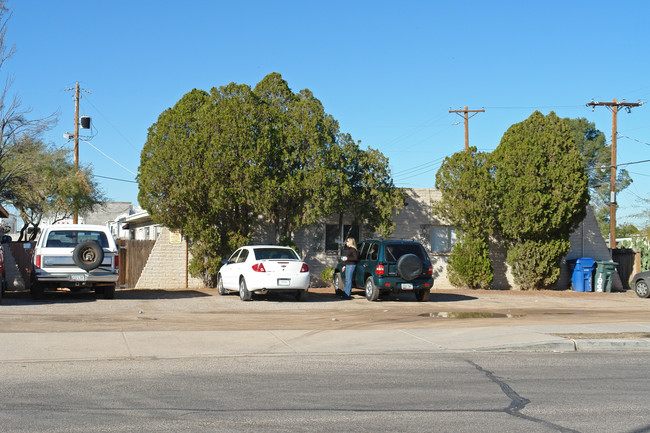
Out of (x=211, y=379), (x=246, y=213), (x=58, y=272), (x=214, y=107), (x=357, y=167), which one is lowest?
(x=211, y=379)

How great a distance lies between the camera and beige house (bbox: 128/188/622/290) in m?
24.7

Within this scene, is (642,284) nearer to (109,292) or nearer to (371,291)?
(371,291)

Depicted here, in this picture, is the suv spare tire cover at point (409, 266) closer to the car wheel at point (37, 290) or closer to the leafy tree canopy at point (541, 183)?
the leafy tree canopy at point (541, 183)

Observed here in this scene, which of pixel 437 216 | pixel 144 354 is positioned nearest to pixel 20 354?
pixel 144 354

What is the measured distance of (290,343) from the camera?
1148 centimetres

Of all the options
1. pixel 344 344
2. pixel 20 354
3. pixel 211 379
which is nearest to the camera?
pixel 211 379

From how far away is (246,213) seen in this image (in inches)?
924

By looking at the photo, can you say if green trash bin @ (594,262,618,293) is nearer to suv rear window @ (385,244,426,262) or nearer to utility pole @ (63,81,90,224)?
suv rear window @ (385,244,426,262)

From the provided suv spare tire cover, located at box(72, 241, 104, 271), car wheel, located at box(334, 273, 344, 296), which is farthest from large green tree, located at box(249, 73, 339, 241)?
suv spare tire cover, located at box(72, 241, 104, 271)

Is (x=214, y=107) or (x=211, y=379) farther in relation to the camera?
(x=214, y=107)

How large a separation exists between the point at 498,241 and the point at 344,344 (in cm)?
1647

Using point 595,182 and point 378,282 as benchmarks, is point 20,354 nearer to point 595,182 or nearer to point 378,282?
point 378,282

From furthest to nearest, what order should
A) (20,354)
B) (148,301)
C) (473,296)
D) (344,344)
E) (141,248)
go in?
(141,248) → (473,296) → (148,301) → (344,344) → (20,354)

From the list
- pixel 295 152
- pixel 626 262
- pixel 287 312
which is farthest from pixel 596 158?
pixel 287 312
